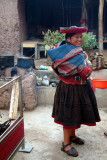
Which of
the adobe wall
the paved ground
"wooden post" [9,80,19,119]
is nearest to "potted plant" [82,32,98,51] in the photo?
the paved ground

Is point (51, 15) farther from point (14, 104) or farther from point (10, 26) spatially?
point (14, 104)

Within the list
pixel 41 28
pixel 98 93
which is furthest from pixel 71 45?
pixel 41 28

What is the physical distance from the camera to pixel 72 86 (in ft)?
9.80

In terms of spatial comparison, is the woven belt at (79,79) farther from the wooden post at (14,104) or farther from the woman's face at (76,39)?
the wooden post at (14,104)

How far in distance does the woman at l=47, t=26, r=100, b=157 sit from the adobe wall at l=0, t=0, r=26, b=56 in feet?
17.6

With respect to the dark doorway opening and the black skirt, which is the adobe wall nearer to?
the dark doorway opening

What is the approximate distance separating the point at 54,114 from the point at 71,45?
1100mm

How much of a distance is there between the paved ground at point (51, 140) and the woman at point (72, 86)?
0.23 m

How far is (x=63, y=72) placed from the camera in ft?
9.49

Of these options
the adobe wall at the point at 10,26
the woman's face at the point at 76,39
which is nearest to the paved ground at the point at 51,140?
the woman's face at the point at 76,39

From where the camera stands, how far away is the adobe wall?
7680mm

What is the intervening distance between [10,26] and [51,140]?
549 centimetres

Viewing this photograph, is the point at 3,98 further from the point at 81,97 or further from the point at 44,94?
the point at 81,97

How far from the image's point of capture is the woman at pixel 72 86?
283 cm
